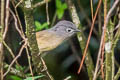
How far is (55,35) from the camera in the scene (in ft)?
10.8

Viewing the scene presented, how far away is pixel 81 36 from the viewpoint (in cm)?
321

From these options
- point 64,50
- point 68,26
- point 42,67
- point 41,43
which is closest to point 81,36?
point 68,26

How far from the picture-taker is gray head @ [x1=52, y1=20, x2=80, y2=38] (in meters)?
3.07

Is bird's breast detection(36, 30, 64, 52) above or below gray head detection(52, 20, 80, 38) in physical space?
below

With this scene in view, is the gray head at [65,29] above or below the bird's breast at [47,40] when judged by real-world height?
above

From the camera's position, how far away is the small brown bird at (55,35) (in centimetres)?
309

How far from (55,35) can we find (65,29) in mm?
131

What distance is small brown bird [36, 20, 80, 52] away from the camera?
309cm

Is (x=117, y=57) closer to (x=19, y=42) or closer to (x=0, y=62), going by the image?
(x=19, y=42)

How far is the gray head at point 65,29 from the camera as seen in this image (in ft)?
10.1

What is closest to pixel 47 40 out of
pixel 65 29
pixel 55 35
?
pixel 55 35

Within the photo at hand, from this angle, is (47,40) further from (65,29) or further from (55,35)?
(65,29)

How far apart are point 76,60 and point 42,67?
212 centimetres

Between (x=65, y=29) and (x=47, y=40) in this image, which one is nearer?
(x=47, y=40)
